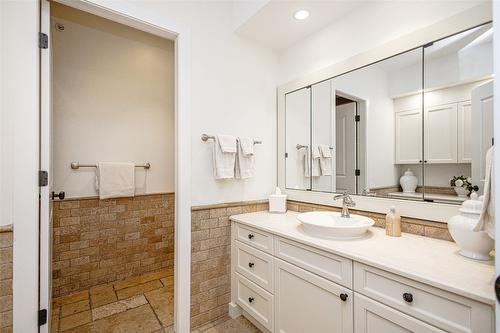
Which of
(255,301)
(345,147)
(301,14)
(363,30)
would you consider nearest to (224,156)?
(345,147)

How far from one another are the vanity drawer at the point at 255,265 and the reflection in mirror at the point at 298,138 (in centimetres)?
74

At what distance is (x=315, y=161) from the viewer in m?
2.04

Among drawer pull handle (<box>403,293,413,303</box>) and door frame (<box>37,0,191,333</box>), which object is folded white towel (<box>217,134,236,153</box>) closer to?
door frame (<box>37,0,191,333</box>)

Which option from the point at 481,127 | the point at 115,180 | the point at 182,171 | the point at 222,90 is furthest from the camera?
the point at 115,180

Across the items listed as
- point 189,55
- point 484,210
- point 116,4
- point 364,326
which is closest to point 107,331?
point 364,326

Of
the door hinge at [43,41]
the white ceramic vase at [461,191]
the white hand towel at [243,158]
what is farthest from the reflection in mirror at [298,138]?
the door hinge at [43,41]

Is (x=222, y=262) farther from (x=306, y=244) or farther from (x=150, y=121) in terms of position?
(x=150, y=121)

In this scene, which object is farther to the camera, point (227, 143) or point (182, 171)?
point (227, 143)

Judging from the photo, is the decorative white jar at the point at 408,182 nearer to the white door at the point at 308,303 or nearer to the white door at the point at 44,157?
the white door at the point at 308,303

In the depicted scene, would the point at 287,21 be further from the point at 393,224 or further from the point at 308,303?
the point at 308,303

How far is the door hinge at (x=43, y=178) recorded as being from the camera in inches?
50.8

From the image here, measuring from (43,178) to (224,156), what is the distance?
1.10 m

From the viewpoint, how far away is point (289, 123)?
7.33 feet

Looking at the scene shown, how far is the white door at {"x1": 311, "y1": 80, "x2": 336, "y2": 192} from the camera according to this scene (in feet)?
6.20
